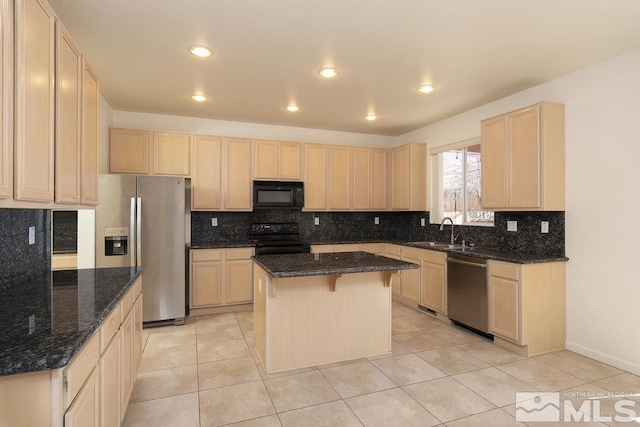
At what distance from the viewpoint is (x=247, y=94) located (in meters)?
3.80

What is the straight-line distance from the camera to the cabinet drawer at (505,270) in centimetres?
312

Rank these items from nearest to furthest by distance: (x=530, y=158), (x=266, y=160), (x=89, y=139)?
(x=89, y=139), (x=530, y=158), (x=266, y=160)

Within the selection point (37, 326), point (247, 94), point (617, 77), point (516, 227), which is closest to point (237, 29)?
point (247, 94)

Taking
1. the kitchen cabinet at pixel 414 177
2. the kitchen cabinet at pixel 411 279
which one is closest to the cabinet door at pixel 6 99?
the kitchen cabinet at pixel 411 279

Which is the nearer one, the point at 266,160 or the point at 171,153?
the point at 171,153

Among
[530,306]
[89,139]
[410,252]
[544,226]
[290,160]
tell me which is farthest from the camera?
[290,160]

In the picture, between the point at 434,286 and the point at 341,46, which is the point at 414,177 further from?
the point at 341,46

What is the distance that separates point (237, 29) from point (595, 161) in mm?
3182

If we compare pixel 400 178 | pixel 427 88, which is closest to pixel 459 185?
pixel 400 178

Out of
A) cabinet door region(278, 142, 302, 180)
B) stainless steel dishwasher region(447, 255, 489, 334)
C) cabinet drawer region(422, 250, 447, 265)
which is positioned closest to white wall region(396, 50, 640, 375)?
stainless steel dishwasher region(447, 255, 489, 334)

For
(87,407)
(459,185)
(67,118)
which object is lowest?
(87,407)

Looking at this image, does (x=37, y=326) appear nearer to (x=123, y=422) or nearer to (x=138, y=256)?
(x=123, y=422)

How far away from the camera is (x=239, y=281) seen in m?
4.48

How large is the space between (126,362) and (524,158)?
3651mm
